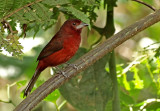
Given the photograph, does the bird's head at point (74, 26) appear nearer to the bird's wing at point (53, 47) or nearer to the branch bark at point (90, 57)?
the bird's wing at point (53, 47)

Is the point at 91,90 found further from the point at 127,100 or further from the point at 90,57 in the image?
the point at 90,57

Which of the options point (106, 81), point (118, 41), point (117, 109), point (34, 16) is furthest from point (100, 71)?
point (34, 16)

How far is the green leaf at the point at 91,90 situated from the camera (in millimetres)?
1929

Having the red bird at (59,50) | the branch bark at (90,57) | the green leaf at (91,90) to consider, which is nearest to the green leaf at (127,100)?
the green leaf at (91,90)

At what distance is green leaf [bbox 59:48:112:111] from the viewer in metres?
1.93

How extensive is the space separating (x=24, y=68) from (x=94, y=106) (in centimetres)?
57

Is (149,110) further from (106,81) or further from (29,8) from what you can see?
(29,8)

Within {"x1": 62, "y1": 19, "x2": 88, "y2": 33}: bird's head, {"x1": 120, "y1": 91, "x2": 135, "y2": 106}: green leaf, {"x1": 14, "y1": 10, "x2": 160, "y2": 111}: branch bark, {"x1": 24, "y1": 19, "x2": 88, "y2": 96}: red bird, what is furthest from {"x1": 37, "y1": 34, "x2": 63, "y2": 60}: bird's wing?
{"x1": 14, "y1": 10, "x2": 160, "y2": 111}: branch bark

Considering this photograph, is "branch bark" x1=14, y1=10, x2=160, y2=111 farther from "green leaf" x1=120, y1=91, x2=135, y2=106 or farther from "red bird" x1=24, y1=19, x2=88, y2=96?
"red bird" x1=24, y1=19, x2=88, y2=96

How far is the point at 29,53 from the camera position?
2512mm

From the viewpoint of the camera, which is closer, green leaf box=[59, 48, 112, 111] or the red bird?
green leaf box=[59, 48, 112, 111]

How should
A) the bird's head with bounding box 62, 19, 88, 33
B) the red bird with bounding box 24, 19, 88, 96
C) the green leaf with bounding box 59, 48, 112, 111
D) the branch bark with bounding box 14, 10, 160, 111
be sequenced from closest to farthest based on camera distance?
the branch bark with bounding box 14, 10, 160, 111 → the green leaf with bounding box 59, 48, 112, 111 → the red bird with bounding box 24, 19, 88, 96 → the bird's head with bounding box 62, 19, 88, 33

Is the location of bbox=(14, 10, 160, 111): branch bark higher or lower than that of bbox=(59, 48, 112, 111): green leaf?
higher

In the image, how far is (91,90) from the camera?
6.55 ft
